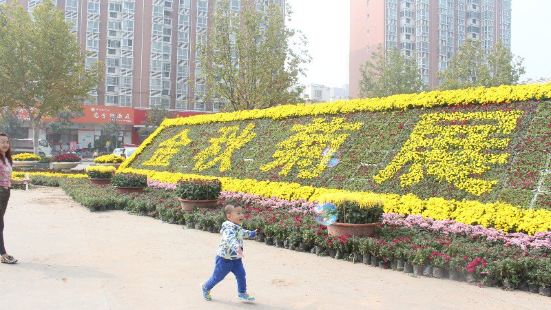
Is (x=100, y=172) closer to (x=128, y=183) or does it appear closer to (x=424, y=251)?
(x=128, y=183)

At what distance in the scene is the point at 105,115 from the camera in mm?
46000

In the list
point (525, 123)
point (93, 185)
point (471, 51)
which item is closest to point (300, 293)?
point (525, 123)

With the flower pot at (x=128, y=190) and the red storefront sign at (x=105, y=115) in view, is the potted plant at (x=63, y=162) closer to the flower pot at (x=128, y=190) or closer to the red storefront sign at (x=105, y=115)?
the flower pot at (x=128, y=190)

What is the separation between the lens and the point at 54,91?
1060 inches

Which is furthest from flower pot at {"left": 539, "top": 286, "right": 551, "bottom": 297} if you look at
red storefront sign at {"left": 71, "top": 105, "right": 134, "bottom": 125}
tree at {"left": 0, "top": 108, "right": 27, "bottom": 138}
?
tree at {"left": 0, "top": 108, "right": 27, "bottom": 138}

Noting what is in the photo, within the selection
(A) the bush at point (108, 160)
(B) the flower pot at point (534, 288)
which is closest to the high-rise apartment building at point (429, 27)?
(A) the bush at point (108, 160)

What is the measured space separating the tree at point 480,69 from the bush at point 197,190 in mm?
23806

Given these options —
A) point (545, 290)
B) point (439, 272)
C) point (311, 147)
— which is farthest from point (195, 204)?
point (545, 290)

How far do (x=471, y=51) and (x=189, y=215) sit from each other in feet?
90.3

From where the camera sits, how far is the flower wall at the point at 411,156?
802cm

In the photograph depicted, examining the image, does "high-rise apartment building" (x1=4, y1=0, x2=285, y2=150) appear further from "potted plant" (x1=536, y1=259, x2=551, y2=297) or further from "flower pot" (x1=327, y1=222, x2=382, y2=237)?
"potted plant" (x1=536, y1=259, x2=551, y2=297)

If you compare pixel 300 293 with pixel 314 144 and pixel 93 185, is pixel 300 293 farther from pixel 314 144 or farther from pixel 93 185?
pixel 93 185

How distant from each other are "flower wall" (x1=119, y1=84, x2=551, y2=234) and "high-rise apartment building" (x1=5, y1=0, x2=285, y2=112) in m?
34.1

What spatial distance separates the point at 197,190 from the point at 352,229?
4.13 metres
